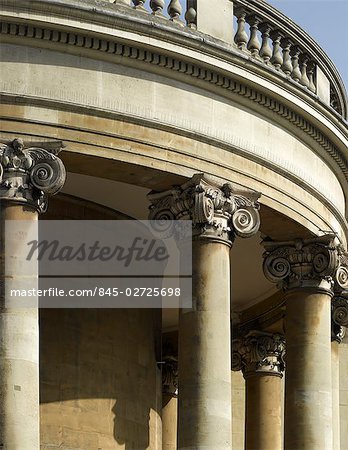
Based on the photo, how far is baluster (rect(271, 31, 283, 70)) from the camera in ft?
154

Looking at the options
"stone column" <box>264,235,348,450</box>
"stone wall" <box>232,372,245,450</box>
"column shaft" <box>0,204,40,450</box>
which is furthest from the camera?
"stone wall" <box>232,372,245,450</box>

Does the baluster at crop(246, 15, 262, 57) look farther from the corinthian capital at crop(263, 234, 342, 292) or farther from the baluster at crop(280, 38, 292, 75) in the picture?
the corinthian capital at crop(263, 234, 342, 292)

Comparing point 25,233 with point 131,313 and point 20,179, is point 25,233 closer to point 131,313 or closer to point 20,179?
point 20,179

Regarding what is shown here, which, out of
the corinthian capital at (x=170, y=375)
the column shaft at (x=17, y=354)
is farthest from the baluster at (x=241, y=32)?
the corinthian capital at (x=170, y=375)

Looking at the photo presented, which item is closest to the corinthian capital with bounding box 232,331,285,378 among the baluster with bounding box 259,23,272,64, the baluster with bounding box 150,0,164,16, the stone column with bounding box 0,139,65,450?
the baluster with bounding box 259,23,272,64

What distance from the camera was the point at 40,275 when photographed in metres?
47.2

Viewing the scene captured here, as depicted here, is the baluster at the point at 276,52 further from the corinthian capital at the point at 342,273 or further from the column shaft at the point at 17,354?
the column shaft at the point at 17,354

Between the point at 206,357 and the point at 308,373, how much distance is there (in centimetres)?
615

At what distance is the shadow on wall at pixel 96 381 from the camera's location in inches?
1811

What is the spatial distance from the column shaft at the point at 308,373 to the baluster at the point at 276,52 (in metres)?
6.81

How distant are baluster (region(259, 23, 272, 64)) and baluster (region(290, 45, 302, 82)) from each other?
1.25 m

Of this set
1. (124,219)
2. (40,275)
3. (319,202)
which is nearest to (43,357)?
(40,275)

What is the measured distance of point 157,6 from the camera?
43.2 metres

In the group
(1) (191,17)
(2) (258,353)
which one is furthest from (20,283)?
(2) (258,353)
